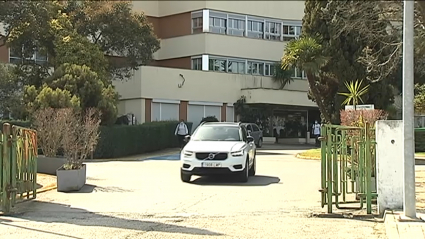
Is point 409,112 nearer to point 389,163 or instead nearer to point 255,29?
point 389,163

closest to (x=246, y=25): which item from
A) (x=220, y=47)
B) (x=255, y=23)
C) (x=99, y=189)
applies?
(x=255, y=23)

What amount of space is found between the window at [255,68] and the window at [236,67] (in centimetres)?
61

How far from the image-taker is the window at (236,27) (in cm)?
4456

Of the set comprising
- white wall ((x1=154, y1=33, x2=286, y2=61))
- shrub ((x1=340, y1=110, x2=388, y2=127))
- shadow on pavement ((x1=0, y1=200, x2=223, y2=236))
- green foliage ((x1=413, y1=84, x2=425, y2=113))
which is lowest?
shadow on pavement ((x1=0, y1=200, x2=223, y2=236))

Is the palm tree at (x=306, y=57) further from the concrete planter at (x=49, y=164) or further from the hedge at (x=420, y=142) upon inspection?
the concrete planter at (x=49, y=164)

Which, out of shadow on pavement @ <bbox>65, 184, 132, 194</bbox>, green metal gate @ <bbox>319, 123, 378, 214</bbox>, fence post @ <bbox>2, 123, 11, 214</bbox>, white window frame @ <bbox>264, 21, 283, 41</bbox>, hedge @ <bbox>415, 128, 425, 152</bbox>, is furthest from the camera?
white window frame @ <bbox>264, 21, 283, 41</bbox>

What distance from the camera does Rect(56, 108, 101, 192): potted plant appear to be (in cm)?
1528

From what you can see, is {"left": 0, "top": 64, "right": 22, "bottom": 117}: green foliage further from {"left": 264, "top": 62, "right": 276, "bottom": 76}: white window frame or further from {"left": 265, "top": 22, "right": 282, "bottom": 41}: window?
{"left": 265, "top": 22, "right": 282, "bottom": 41}: window

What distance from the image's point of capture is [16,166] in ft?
40.1

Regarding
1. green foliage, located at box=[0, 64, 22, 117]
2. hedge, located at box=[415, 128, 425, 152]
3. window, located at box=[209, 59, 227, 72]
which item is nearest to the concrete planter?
green foliage, located at box=[0, 64, 22, 117]

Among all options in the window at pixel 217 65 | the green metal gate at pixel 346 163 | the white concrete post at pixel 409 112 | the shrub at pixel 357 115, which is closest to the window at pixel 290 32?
the window at pixel 217 65

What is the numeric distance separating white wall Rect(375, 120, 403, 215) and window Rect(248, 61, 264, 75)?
34.6 meters

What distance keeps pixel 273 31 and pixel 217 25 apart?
523 cm

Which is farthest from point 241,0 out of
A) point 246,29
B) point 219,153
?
point 219,153
